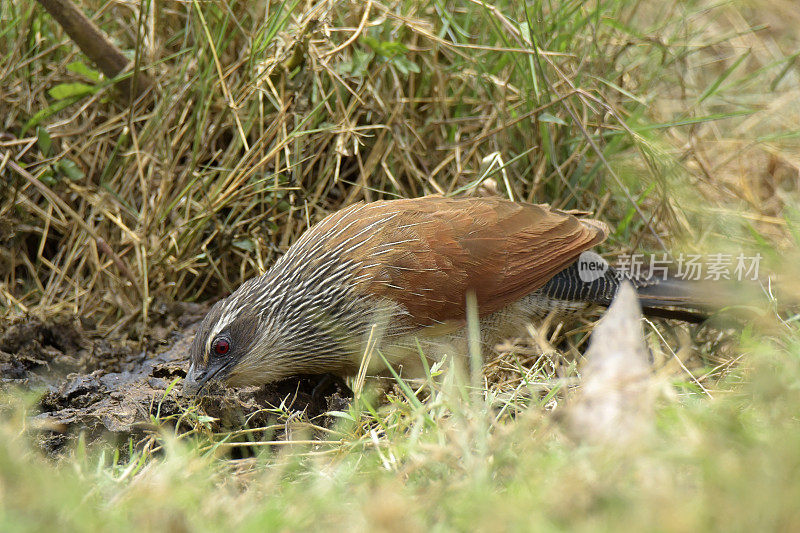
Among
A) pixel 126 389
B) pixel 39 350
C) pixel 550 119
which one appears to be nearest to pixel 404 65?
pixel 550 119

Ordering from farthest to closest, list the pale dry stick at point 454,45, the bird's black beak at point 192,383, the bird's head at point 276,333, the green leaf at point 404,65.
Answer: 1. the green leaf at point 404,65
2. the pale dry stick at point 454,45
3. the bird's head at point 276,333
4. the bird's black beak at point 192,383

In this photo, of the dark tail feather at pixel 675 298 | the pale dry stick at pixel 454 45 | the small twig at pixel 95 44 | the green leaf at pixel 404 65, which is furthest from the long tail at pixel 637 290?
the small twig at pixel 95 44

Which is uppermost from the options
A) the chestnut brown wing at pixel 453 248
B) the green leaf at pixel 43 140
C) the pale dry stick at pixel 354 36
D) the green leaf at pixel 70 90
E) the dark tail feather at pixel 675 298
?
the green leaf at pixel 70 90

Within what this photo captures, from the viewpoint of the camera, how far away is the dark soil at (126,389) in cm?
277

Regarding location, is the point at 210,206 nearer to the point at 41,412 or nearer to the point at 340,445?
the point at 41,412

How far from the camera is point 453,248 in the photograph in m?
3.25

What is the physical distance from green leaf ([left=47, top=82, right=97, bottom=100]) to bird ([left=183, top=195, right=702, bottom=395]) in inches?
58.0

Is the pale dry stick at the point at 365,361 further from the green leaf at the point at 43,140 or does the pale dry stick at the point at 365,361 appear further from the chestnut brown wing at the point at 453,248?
the green leaf at the point at 43,140

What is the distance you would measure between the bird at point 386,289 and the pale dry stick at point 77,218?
718mm

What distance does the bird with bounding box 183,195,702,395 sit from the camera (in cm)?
317

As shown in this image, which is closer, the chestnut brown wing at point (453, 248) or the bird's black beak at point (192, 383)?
the bird's black beak at point (192, 383)

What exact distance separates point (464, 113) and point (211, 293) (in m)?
1.66

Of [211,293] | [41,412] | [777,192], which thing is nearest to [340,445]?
[41,412]

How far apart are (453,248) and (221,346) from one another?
1.03m
